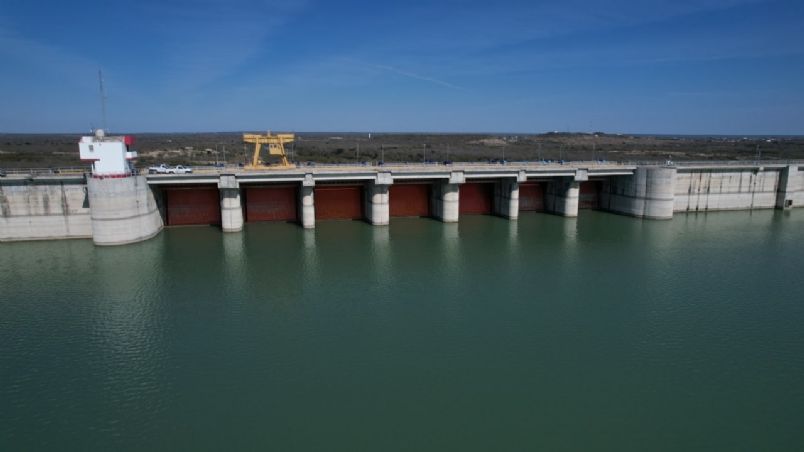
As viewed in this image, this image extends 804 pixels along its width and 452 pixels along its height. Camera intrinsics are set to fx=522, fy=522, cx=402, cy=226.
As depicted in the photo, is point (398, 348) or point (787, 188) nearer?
point (398, 348)

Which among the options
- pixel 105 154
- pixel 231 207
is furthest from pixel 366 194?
pixel 105 154

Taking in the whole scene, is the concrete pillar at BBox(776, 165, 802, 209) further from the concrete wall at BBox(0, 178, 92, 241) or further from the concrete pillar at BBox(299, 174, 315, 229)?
the concrete wall at BBox(0, 178, 92, 241)

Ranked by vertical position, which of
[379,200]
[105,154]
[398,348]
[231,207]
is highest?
[105,154]

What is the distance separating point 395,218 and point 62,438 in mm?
36420

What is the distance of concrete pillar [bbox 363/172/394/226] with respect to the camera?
1753 inches

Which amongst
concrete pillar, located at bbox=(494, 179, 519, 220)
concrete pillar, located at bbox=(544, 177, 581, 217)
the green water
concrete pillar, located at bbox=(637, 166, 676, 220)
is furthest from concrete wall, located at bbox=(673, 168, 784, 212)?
concrete pillar, located at bbox=(494, 179, 519, 220)

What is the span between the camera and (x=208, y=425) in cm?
1675

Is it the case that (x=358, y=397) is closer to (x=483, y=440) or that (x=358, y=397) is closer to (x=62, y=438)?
(x=483, y=440)

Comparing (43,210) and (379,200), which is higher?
(379,200)

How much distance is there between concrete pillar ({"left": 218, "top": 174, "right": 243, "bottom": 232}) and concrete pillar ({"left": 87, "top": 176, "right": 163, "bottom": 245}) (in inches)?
231

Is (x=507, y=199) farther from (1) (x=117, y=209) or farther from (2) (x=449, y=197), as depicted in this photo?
(1) (x=117, y=209)

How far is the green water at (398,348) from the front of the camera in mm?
16688

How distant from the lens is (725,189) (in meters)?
55.2

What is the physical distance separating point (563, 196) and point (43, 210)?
44.6 meters
